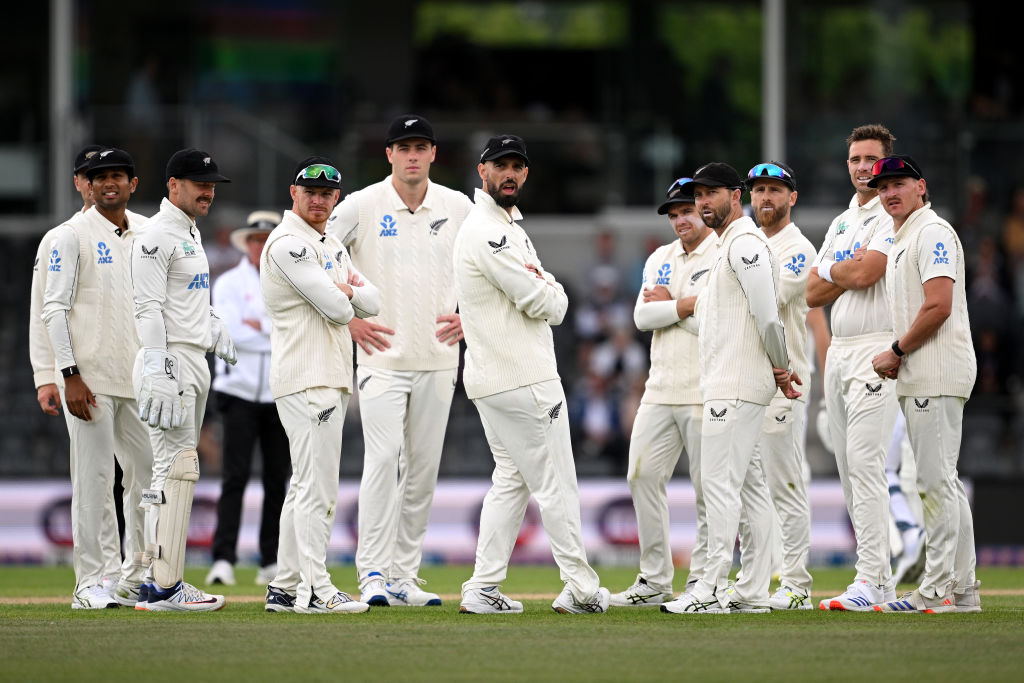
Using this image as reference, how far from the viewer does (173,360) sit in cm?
845

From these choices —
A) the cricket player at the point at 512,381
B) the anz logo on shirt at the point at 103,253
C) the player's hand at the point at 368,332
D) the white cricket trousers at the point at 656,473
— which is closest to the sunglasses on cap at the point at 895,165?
the white cricket trousers at the point at 656,473

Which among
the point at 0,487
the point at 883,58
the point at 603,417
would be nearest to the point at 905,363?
the point at 603,417

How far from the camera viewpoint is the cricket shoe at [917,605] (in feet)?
27.6

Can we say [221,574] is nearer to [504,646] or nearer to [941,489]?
[504,646]

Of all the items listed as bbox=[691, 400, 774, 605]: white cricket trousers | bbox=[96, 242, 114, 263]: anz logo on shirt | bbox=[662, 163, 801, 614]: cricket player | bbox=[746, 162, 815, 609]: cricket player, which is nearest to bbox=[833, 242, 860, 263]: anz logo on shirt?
bbox=[746, 162, 815, 609]: cricket player

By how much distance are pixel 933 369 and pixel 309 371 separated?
133 inches

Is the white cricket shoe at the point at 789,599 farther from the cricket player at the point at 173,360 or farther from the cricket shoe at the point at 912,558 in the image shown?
the cricket player at the point at 173,360

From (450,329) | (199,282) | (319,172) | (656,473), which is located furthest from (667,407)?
(199,282)

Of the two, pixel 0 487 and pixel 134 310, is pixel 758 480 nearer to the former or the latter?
pixel 134 310

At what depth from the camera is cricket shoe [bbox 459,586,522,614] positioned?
8.38 m

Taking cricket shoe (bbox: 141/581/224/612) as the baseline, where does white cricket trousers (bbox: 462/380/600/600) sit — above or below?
above

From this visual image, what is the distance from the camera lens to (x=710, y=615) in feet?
26.9

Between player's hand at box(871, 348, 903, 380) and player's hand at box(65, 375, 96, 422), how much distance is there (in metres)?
4.45

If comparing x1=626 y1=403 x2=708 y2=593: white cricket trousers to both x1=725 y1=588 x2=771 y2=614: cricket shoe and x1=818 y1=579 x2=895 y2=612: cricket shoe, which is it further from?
x1=818 y1=579 x2=895 y2=612: cricket shoe
